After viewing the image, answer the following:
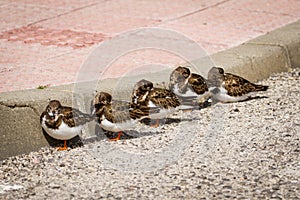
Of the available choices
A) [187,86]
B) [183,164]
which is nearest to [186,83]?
[187,86]

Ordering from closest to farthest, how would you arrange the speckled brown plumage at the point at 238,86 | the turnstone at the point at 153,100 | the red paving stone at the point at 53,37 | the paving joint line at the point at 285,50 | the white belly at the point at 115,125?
the white belly at the point at 115,125
the turnstone at the point at 153,100
the speckled brown plumage at the point at 238,86
the paving joint line at the point at 285,50
the red paving stone at the point at 53,37

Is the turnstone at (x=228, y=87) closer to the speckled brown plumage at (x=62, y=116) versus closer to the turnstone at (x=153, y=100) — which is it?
the turnstone at (x=153, y=100)

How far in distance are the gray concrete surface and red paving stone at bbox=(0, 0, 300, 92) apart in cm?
39

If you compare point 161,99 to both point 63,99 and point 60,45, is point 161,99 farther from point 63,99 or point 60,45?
point 60,45

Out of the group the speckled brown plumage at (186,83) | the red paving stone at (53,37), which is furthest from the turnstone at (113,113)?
the red paving stone at (53,37)

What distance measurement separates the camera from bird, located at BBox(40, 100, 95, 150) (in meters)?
6.12

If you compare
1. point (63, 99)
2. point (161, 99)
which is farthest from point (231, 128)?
point (63, 99)

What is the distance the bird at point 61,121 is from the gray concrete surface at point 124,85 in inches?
5.9

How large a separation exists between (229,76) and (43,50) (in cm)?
234

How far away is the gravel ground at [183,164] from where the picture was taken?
5.36 metres

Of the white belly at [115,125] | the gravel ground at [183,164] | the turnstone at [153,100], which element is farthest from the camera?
the turnstone at [153,100]

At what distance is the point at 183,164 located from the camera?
5.89m

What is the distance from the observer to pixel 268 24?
964 cm

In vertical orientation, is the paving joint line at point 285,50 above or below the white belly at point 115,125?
above
